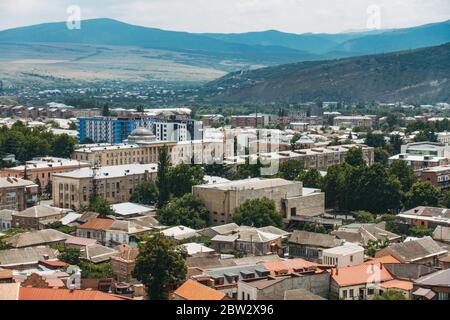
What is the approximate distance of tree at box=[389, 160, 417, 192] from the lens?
13.6m

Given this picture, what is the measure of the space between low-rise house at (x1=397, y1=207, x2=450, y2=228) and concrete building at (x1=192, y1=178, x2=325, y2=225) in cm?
160

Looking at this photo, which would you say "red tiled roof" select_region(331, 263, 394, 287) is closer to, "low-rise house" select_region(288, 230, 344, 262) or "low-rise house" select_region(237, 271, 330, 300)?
"low-rise house" select_region(237, 271, 330, 300)

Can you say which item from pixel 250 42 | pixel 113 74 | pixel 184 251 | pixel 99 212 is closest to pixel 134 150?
pixel 99 212

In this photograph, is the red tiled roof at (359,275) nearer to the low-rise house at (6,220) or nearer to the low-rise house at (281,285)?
the low-rise house at (281,285)

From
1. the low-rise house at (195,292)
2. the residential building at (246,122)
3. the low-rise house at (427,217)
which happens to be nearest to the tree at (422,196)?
the low-rise house at (427,217)

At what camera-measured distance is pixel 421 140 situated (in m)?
21.3

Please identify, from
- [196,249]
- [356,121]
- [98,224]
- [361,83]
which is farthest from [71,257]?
[361,83]

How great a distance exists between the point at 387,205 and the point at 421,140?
953 cm

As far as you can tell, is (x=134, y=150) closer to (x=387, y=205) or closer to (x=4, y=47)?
(x=387, y=205)

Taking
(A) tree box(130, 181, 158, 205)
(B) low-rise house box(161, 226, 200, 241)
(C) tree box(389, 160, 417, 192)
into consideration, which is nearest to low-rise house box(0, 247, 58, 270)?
(B) low-rise house box(161, 226, 200, 241)

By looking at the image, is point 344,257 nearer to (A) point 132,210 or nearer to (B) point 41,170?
(A) point 132,210

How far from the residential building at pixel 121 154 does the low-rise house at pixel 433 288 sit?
10992 mm

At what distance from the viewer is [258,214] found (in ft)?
35.0

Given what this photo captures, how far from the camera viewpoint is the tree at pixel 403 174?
536 inches
